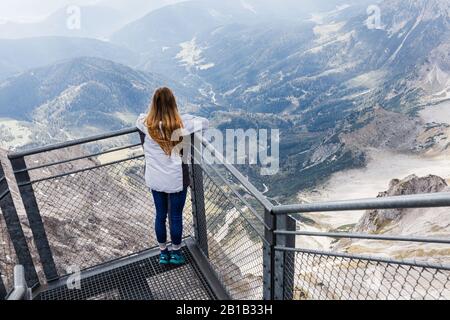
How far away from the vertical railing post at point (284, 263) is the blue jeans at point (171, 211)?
1927 mm

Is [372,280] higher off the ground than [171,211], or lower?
lower

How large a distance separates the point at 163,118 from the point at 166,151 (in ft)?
1.47

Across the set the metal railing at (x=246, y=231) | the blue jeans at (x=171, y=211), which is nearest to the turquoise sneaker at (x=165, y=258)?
the blue jeans at (x=171, y=211)

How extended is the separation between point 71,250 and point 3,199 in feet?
21.1

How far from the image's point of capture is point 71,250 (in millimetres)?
11672

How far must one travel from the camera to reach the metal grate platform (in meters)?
6.21

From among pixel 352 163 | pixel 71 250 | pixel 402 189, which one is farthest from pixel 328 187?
pixel 71 250

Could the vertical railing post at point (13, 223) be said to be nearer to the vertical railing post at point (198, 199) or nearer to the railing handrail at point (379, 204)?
the vertical railing post at point (198, 199)

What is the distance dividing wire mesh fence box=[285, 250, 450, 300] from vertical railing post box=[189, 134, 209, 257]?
1.51 m

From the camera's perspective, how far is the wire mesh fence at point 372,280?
357 centimetres

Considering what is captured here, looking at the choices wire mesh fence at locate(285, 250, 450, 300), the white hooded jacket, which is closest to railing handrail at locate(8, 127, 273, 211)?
the white hooded jacket

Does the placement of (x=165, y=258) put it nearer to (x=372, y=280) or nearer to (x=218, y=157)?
(x=218, y=157)

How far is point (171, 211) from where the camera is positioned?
618 centimetres

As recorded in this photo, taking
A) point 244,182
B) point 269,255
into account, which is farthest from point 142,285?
point 244,182
